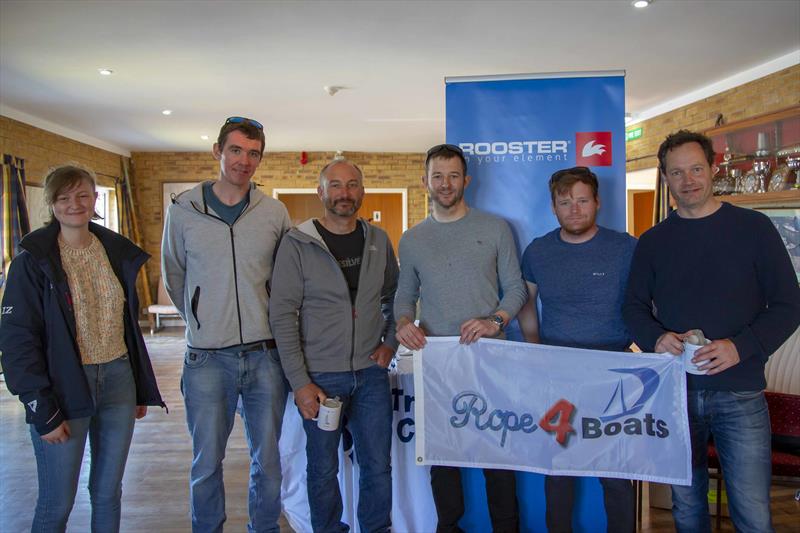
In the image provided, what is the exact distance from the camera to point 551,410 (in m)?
2.17

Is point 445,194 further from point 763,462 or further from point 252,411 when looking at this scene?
point 763,462

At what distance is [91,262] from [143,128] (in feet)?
22.8

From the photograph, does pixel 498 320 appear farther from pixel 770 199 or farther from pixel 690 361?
pixel 770 199

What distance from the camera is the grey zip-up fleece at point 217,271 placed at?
6.88ft

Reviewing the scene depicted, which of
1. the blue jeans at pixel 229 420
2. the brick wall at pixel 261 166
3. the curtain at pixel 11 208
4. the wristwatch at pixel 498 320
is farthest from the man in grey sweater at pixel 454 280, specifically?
the curtain at pixel 11 208

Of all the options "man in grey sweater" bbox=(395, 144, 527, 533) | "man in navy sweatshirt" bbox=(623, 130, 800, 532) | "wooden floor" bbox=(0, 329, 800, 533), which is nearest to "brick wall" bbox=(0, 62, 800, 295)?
"wooden floor" bbox=(0, 329, 800, 533)

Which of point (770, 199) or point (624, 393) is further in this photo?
point (770, 199)

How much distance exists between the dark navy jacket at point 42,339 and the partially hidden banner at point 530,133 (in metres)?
1.73

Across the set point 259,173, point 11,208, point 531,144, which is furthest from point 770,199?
point 259,173

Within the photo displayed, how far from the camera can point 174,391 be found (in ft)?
18.7

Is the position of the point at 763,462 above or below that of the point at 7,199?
below

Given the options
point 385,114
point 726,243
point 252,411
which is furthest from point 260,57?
point 726,243

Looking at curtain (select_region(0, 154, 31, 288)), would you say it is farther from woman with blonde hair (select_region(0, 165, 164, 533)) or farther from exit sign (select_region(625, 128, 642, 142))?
exit sign (select_region(625, 128, 642, 142))

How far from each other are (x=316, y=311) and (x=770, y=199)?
4327 mm
